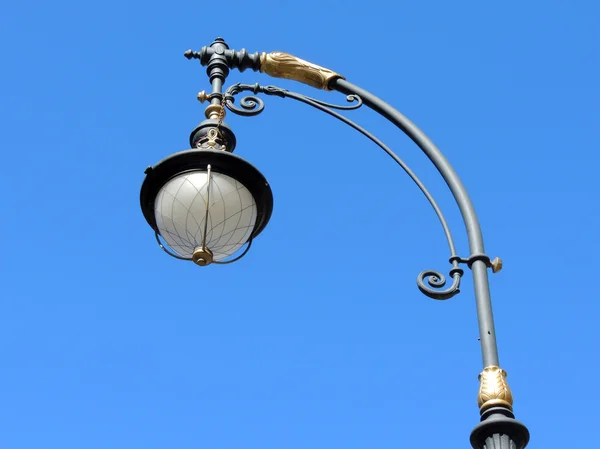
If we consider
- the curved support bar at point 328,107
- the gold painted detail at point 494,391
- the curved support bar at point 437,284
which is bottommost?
the gold painted detail at point 494,391

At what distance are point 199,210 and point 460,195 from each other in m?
1.61

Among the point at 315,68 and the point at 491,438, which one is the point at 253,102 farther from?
the point at 491,438

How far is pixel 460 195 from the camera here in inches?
244

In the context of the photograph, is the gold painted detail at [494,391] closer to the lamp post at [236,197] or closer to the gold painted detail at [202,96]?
the lamp post at [236,197]

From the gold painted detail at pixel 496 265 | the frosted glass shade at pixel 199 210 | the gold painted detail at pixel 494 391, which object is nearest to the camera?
the gold painted detail at pixel 494 391

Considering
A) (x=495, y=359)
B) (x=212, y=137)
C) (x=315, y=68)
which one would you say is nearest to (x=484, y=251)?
(x=495, y=359)

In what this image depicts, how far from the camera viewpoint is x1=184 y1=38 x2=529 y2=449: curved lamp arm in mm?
4844

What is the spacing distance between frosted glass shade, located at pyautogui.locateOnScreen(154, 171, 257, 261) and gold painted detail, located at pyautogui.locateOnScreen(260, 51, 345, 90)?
1.55 metres

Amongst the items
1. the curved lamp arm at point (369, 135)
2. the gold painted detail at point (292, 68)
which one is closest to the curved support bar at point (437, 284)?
the curved lamp arm at point (369, 135)

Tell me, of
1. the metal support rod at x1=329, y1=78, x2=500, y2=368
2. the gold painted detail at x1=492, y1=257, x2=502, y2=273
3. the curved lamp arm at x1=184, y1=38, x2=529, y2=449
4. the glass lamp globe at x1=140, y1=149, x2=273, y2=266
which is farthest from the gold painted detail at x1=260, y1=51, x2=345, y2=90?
the gold painted detail at x1=492, y1=257, x2=502, y2=273

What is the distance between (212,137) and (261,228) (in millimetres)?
702

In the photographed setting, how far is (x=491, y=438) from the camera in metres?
4.82

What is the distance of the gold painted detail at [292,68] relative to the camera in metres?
7.89

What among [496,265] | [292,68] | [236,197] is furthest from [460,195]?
[292,68]
